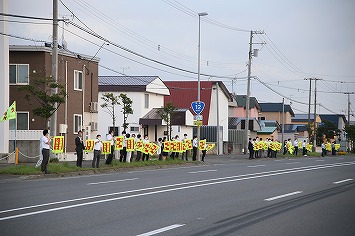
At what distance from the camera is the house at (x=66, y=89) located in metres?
39.4

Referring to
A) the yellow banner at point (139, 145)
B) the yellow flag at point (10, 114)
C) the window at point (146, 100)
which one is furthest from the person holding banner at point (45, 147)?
the window at point (146, 100)

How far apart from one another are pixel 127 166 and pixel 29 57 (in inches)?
512

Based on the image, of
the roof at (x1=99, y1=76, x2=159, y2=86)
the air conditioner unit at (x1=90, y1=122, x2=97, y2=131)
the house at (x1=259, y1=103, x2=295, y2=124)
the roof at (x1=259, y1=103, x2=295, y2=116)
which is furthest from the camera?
the house at (x1=259, y1=103, x2=295, y2=124)

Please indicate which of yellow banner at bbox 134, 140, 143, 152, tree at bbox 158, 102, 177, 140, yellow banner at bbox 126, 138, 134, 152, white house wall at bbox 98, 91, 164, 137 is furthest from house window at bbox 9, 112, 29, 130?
white house wall at bbox 98, 91, 164, 137

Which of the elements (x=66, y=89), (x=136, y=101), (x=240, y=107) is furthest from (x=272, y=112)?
(x=66, y=89)

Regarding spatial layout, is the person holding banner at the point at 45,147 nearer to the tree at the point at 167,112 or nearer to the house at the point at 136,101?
the tree at the point at 167,112

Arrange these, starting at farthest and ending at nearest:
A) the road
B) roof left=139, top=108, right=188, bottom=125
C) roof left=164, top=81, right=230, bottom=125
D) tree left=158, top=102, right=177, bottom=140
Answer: roof left=164, top=81, right=230, bottom=125 < roof left=139, top=108, right=188, bottom=125 < tree left=158, top=102, right=177, bottom=140 < the road

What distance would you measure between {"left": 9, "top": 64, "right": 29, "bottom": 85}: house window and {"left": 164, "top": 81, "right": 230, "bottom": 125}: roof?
115ft

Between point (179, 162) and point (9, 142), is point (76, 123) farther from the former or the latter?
point (179, 162)

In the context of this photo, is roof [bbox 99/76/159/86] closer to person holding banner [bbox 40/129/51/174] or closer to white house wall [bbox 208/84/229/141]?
white house wall [bbox 208/84/229/141]

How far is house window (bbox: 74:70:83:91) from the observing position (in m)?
44.7

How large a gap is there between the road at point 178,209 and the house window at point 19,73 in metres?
21.9

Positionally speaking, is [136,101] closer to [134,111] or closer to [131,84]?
[134,111]

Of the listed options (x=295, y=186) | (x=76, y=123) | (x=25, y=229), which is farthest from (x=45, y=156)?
(x=76, y=123)
